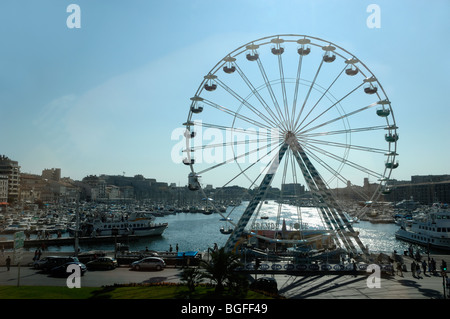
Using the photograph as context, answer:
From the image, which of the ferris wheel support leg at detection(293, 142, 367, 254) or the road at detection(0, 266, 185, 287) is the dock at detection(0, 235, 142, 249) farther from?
the ferris wheel support leg at detection(293, 142, 367, 254)

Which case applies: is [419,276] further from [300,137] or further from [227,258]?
[227,258]

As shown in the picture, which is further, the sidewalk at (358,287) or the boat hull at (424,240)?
the boat hull at (424,240)

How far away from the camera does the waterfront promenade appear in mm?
20156

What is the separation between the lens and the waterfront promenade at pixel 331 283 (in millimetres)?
20156

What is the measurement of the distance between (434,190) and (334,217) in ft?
411

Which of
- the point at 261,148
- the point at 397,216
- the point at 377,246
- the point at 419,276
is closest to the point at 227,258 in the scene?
the point at 261,148

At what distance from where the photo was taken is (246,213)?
1022 inches

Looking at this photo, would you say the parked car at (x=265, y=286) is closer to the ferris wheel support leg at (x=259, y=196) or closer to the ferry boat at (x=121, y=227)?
the ferris wheel support leg at (x=259, y=196)

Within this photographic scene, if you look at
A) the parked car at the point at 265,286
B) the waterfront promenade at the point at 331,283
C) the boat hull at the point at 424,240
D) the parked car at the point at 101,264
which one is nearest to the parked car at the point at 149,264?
the waterfront promenade at the point at 331,283

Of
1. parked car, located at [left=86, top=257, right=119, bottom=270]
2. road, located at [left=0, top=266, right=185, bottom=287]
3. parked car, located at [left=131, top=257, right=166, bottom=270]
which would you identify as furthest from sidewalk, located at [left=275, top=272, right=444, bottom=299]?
parked car, located at [left=86, top=257, right=119, bottom=270]

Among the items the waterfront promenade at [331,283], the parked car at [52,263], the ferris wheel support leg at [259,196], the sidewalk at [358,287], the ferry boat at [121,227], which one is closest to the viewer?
the sidewalk at [358,287]

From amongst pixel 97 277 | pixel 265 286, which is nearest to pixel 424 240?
pixel 265 286

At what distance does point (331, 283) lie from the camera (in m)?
23.3

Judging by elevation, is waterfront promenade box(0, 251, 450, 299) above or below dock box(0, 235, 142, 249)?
above
